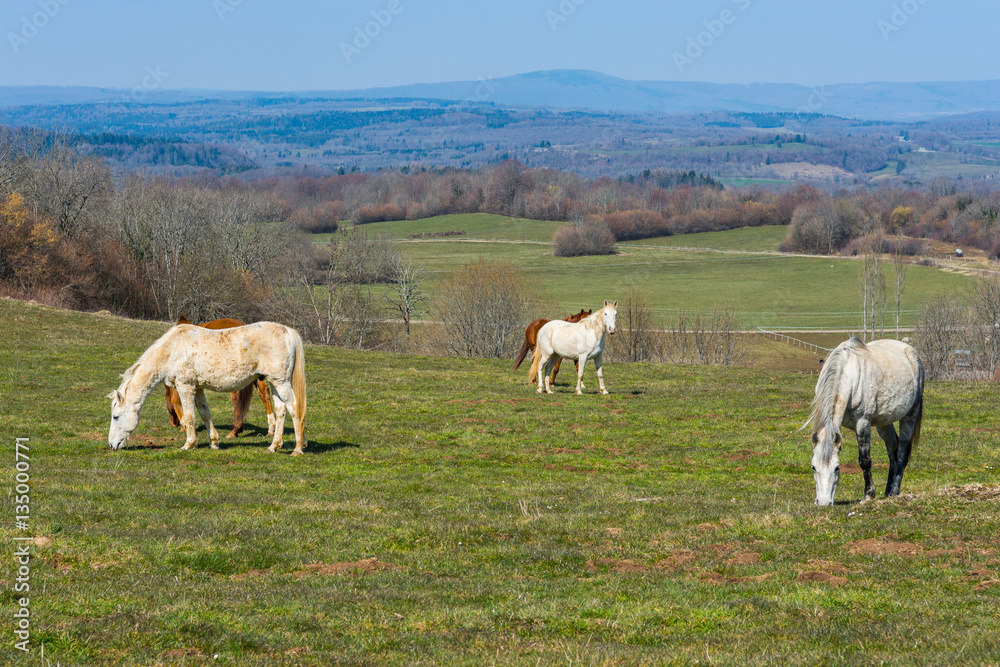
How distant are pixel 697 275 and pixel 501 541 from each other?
132m

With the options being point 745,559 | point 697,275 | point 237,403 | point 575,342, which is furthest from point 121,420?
point 697,275

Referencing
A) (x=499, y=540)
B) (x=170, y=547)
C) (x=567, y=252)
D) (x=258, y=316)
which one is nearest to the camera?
(x=170, y=547)

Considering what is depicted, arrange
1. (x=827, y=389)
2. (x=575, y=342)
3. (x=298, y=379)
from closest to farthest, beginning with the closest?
(x=827, y=389)
(x=298, y=379)
(x=575, y=342)

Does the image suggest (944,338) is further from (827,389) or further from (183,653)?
(183,653)

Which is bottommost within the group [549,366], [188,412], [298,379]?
[549,366]

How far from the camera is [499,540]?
40.0ft

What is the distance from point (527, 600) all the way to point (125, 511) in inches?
268

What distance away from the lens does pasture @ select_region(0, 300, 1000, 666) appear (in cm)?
771

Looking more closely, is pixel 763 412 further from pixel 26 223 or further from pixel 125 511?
pixel 26 223

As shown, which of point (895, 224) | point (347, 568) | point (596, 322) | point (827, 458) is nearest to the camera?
point (347, 568)

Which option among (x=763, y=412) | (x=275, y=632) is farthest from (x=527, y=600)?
(x=763, y=412)

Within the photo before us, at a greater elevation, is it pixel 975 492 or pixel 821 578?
pixel 821 578

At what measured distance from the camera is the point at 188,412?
719 inches

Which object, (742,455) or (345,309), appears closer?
(742,455)
